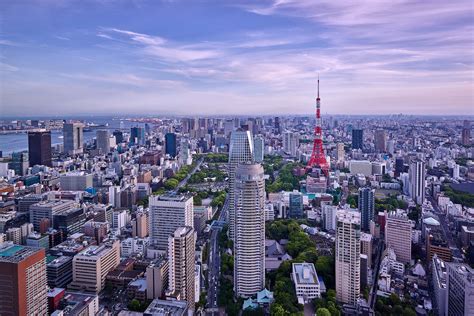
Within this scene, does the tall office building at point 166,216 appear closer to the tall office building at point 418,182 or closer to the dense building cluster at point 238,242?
the dense building cluster at point 238,242

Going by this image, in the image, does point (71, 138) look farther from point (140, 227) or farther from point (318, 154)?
point (140, 227)

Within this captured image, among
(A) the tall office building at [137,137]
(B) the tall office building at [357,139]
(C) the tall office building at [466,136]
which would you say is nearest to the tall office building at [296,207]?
(C) the tall office building at [466,136]

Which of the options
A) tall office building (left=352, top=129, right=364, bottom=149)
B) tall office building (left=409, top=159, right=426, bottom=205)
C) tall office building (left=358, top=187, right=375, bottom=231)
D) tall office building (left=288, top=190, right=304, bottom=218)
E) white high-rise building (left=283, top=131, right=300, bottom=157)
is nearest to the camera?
tall office building (left=358, top=187, right=375, bottom=231)

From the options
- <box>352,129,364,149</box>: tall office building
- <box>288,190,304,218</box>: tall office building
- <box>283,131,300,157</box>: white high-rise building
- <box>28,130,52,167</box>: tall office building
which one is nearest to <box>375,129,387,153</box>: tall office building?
<box>352,129,364,149</box>: tall office building

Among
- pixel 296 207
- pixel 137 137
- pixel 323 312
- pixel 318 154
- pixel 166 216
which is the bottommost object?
pixel 323 312

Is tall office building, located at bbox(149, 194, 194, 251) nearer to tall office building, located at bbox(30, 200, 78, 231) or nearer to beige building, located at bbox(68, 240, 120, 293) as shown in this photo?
beige building, located at bbox(68, 240, 120, 293)

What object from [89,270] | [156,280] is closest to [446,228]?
[156,280]

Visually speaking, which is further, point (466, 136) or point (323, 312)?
point (466, 136)

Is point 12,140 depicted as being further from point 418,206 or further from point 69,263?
point 418,206
